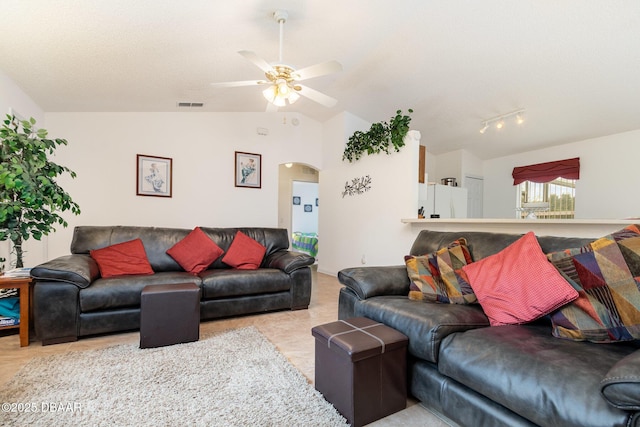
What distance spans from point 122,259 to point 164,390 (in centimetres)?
171

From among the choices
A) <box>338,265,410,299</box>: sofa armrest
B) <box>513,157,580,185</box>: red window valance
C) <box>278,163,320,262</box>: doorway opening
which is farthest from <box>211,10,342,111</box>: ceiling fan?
<box>513,157,580,185</box>: red window valance

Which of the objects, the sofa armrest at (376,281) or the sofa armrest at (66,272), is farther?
the sofa armrest at (66,272)

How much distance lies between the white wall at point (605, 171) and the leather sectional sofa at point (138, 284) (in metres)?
5.01

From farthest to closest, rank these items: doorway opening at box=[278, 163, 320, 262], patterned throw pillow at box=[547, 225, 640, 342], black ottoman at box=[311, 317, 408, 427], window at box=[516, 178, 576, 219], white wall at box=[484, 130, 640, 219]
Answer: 1. doorway opening at box=[278, 163, 320, 262]
2. window at box=[516, 178, 576, 219]
3. white wall at box=[484, 130, 640, 219]
4. black ottoman at box=[311, 317, 408, 427]
5. patterned throw pillow at box=[547, 225, 640, 342]


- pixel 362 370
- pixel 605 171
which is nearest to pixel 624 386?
pixel 362 370

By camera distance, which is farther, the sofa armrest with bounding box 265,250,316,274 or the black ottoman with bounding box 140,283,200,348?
the sofa armrest with bounding box 265,250,316,274

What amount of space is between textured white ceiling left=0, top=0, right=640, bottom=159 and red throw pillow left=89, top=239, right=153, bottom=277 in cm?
173

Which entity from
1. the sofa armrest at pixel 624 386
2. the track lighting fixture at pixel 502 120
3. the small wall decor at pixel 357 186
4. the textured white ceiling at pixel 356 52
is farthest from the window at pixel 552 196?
the sofa armrest at pixel 624 386

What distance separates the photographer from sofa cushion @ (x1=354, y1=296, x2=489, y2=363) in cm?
151

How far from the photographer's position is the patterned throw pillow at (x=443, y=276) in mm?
1959

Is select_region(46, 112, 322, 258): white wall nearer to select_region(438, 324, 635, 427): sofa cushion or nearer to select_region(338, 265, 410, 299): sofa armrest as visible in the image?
select_region(338, 265, 410, 299): sofa armrest

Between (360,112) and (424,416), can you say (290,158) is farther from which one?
(424,416)

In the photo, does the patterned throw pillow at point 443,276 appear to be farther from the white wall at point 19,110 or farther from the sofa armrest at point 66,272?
the white wall at point 19,110

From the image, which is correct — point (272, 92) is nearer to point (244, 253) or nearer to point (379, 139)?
point (244, 253)
